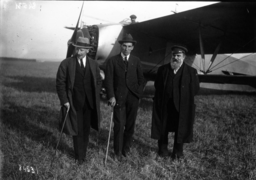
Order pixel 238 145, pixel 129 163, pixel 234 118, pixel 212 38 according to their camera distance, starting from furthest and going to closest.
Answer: pixel 212 38 → pixel 234 118 → pixel 238 145 → pixel 129 163

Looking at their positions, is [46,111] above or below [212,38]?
below

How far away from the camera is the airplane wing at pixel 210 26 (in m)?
5.75

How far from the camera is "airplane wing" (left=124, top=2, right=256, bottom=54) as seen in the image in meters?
5.75

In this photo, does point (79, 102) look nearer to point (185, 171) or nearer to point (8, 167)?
point (8, 167)

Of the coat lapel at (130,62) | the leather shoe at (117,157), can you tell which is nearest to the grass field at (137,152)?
the leather shoe at (117,157)

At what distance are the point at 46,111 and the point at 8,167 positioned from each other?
379cm

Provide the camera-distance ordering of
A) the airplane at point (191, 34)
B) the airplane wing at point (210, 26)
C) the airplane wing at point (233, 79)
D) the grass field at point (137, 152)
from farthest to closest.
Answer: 1. the airplane wing at point (233, 79)
2. the airplane at point (191, 34)
3. the airplane wing at point (210, 26)
4. the grass field at point (137, 152)

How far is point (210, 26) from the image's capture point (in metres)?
6.71

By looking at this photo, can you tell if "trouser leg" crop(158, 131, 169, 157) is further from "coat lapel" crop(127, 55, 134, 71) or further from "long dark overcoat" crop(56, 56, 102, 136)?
"long dark overcoat" crop(56, 56, 102, 136)

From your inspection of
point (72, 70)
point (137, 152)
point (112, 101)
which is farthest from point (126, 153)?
point (72, 70)

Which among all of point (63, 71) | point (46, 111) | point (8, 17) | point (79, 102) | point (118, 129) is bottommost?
point (46, 111)

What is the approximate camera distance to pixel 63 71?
3387 mm

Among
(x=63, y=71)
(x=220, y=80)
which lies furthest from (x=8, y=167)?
(x=220, y=80)

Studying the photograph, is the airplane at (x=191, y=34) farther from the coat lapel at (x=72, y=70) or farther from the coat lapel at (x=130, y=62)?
the coat lapel at (x=72, y=70)
